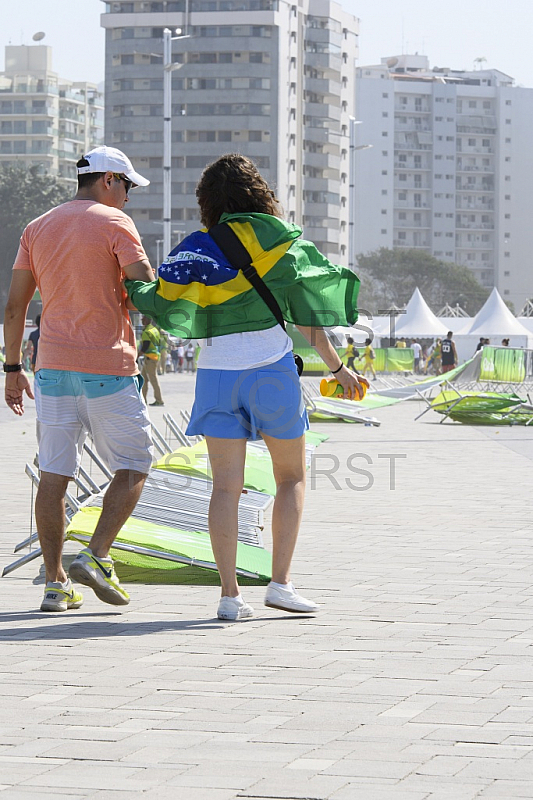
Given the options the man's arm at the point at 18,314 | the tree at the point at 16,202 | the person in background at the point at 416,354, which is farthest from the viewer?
the tree at the point at 16,202

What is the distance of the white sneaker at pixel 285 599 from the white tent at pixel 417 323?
53.5 metres

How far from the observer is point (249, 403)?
5.74 metres

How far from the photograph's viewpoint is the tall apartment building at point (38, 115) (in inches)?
6526

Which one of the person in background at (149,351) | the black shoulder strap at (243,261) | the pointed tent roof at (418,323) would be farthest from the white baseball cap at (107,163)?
the pointed tent roof at (418,323)

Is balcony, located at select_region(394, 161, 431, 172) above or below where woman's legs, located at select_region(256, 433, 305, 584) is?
above

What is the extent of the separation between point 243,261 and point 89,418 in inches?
34.5

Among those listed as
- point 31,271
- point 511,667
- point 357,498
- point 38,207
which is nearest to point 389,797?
point 511,667

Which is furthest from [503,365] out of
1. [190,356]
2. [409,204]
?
[409,204]

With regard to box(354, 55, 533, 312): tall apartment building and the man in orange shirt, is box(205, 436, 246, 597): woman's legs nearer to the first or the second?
the man in orange shirt

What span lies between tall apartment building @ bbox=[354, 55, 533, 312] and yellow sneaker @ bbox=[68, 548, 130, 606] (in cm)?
16212

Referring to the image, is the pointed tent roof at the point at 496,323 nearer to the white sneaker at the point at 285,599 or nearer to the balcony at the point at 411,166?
the white sneaker at the point at 285,599

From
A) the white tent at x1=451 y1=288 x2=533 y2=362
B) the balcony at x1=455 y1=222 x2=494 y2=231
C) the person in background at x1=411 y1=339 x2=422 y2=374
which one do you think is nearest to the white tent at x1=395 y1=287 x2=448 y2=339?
the person in background at x1=411 y1=339 x2=422 y2=374

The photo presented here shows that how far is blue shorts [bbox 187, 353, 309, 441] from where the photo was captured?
5734mm

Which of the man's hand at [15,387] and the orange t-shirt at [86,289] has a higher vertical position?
the orange t-shirt at [86,289]
